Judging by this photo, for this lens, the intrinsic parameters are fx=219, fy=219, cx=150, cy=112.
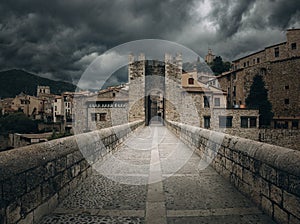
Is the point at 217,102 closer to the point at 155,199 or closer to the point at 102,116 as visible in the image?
the point at 102,116

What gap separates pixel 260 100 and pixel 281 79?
4776 mm

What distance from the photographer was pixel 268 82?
35.5m

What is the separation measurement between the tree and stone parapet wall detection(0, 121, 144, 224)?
111ft

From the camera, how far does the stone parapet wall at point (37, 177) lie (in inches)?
73.1

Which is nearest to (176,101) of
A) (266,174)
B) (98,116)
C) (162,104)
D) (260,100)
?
(162,104)

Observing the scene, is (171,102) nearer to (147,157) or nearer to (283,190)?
(147,157)

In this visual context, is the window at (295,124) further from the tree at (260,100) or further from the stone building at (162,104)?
the stone building at (162,104)

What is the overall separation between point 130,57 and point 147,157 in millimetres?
20512

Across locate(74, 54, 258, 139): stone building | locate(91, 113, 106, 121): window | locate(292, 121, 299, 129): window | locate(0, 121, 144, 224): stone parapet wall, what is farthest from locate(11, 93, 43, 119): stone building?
locate(0, 121, 144, 224): stone parapet wall

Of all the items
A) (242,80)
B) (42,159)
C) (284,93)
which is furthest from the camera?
(242,80)

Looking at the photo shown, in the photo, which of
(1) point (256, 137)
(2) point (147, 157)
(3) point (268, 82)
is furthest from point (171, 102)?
(3) point (268, 82)

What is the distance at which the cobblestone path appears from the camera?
8.13 ft

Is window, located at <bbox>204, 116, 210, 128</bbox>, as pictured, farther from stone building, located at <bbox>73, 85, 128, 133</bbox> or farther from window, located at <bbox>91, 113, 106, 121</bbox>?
window, located at <bbox>91, 113, 106, 121</bbox>

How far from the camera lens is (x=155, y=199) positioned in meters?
3.04
